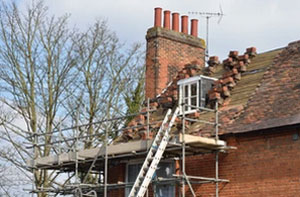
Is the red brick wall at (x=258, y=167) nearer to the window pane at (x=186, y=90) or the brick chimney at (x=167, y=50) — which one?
the window pane at (x=186, y=90)

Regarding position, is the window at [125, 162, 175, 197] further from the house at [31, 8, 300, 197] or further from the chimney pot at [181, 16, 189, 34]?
the chimney pot at [181, 16, 189, 34]

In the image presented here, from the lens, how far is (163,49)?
2583 centimetres

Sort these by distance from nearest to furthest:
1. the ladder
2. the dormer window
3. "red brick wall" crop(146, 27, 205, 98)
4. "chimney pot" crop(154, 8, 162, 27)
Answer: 1. the ladder
2. the dormer window
3. "red brick wall" crop(146, 27, 205, 98)
4. "chimney pot" crop(154, 8, 162, 27)

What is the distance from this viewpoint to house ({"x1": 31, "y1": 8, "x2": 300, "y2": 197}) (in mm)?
18328

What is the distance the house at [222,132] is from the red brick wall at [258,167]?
1.0 inches

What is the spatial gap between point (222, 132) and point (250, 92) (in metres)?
1.94

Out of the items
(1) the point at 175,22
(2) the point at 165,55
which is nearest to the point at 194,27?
(1) the point at 175,22

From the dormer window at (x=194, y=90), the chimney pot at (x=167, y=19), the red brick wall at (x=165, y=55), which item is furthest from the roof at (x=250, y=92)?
the chimney pot at (x=167, y=19)

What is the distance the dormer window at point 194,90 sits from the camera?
870 inches

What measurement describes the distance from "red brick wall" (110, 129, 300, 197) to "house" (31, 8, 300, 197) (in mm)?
26

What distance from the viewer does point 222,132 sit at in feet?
64.2

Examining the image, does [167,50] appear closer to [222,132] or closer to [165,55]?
[165,55]

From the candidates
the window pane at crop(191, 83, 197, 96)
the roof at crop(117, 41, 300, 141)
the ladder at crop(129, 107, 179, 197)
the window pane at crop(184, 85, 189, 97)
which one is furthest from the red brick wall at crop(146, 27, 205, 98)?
the ladder at crop(129, 107, 179, 197)

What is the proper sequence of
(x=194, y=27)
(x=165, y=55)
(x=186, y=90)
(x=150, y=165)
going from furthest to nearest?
(x=194, y=27)
(x=165, y=55)
(x=186, y=90)
(x=150, y=165)
